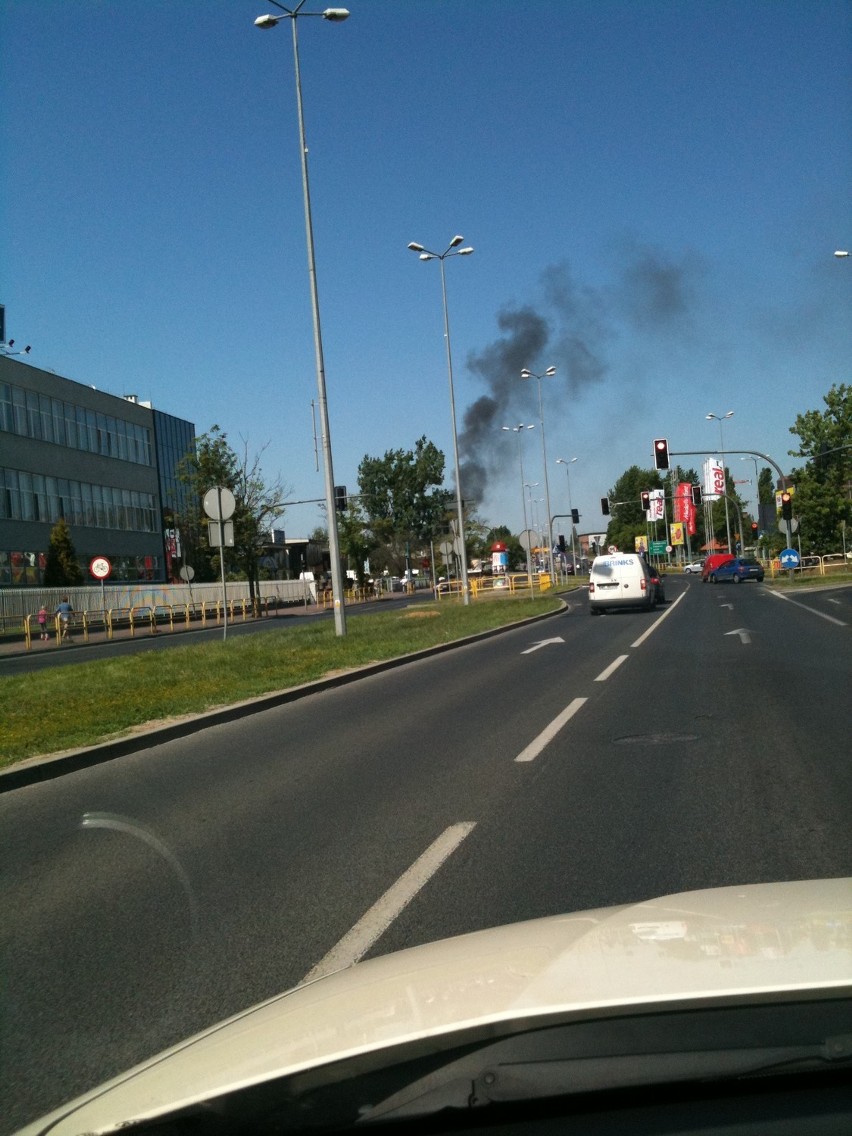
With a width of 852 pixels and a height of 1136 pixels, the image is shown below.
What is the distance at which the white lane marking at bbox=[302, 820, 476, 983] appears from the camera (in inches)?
172

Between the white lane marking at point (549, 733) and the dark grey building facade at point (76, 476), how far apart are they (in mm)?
45631

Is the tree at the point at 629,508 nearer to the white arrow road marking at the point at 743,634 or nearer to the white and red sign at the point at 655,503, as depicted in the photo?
the white and red sign at the point at 655,503

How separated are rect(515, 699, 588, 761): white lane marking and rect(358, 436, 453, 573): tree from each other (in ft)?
386

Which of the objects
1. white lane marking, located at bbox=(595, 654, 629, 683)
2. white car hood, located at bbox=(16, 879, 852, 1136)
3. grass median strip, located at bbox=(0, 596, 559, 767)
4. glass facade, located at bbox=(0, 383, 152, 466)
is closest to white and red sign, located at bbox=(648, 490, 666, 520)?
glass facade, located at bbox=(0, 383, 152, 466)

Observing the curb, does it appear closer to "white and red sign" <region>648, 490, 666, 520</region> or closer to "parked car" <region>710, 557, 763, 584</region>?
"parked car" <region>710, 557, 763, 584</region>

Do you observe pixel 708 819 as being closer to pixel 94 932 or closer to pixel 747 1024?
pixel 94 932

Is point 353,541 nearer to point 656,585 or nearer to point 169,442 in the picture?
point 169,442

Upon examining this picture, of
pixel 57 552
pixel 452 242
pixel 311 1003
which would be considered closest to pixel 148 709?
pixel 311 1003

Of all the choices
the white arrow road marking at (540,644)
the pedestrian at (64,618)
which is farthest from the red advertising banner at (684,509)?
the white arrow road marking at (540,644)

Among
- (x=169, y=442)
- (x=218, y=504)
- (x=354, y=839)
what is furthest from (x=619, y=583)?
(x=169, y=442)

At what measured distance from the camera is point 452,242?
135 feet

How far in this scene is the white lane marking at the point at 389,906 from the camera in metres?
4.38

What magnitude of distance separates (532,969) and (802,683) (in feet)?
38.0

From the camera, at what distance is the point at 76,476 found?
196 feet
